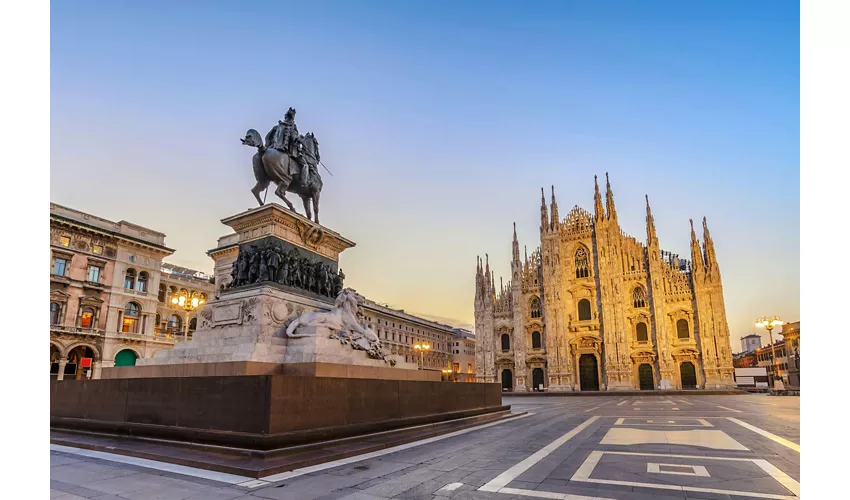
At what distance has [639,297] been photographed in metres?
48.3

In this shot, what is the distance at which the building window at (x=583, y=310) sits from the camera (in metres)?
49.8

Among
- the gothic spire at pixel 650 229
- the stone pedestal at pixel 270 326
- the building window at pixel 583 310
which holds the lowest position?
the stone pedestal at pixel 270 326

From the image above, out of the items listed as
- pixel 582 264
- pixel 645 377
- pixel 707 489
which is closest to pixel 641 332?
pixel 645 377

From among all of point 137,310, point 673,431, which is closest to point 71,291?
point 137,310

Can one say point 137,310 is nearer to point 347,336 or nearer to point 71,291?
point 71,291

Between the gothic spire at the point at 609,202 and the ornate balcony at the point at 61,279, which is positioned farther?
the gothic spire at the point at 609,202

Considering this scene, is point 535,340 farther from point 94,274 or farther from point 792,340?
point 792,340

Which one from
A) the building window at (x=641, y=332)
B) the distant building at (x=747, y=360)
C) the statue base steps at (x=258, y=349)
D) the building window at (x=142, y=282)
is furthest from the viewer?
the distant building at (x=747, y=360)

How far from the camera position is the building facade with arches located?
34.0 meters

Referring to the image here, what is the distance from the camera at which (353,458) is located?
→ 6430mm

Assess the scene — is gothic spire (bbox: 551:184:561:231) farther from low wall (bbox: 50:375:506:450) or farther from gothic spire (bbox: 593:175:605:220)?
low wall (bbox: 50:375:506:450)

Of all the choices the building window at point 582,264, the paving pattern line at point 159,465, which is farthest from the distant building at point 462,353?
the paving pattern line at point 159,465

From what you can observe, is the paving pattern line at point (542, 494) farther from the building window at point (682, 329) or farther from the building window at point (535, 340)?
the building window at point (535, 340)

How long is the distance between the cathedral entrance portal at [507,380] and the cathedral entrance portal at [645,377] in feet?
42.1
